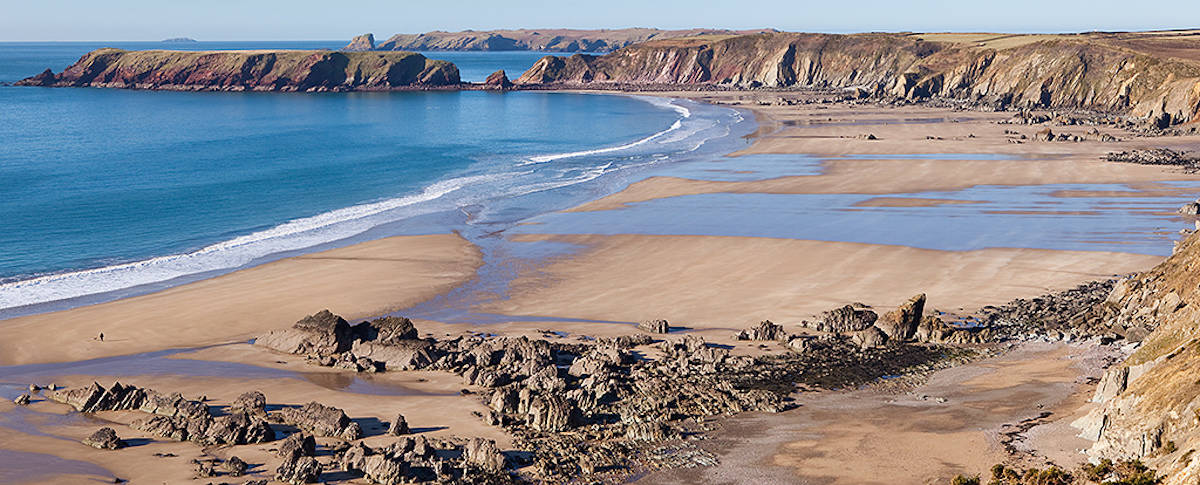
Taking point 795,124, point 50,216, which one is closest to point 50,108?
point 50,216

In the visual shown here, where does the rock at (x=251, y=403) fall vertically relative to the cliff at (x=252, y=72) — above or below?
below

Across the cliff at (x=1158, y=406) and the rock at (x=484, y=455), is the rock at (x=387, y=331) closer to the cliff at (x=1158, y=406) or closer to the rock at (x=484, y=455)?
the rock at (x=484, y=455)

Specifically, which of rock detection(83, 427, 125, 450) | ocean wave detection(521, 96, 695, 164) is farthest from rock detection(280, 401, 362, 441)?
ocean wave detection(521, 96, 695, 164)

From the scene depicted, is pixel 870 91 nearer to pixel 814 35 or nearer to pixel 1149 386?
pixel 814 35

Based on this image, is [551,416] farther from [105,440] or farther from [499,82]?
[499,82]

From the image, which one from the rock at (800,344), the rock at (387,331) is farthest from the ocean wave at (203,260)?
the rock at (800,344)

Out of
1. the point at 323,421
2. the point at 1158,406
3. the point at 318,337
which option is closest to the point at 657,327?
the point at 318,337

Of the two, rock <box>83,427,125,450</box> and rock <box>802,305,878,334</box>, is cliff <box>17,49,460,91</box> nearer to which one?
rock <box>802,305,878,334</box>
